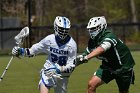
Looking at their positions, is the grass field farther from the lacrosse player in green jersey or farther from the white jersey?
the white jersey

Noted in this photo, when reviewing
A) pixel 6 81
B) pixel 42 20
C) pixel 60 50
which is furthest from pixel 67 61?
pixel 42 20

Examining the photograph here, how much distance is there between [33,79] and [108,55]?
656 cm

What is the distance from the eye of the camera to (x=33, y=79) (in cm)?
1586

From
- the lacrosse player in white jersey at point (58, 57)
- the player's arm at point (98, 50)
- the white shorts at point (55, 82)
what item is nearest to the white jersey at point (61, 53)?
the lacrosse player in white jersey at point (58, 57)

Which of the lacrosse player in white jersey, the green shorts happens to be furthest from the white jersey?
the green shorts

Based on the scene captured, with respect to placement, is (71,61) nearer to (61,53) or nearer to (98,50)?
(61,53)

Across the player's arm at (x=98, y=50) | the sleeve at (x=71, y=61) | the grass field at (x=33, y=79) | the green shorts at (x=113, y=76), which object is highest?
the player's arm at (x=98, y=50)

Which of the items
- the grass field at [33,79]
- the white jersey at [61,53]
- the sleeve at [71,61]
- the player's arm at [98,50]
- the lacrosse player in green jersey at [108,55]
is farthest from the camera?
the grass field at [33,79]

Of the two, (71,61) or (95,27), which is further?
(95,27)

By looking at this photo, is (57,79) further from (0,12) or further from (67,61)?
(0,12)

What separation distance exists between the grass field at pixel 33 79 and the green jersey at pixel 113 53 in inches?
140

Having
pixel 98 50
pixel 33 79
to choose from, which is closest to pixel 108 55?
pixel 98 50

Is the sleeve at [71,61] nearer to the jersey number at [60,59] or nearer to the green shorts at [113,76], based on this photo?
the jersey number at [60,59]

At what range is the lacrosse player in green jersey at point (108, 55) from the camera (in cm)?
938
